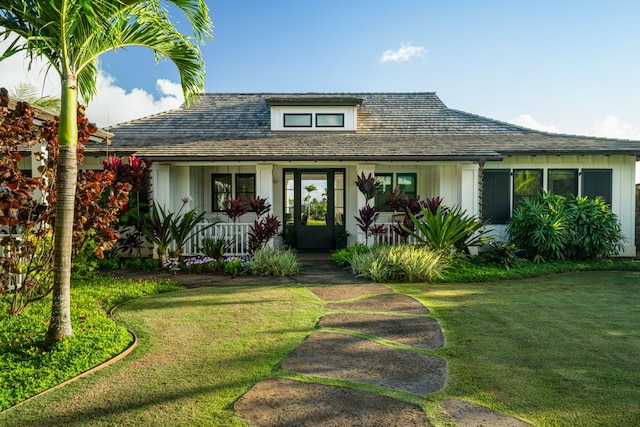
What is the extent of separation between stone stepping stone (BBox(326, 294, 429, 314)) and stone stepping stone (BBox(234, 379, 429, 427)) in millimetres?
2564

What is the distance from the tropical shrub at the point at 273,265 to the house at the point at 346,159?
1.67 meters

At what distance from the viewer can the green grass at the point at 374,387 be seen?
2673 mm

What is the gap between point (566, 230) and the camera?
31.3 ft

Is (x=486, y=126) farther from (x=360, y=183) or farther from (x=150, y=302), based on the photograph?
(x=150, y=302)

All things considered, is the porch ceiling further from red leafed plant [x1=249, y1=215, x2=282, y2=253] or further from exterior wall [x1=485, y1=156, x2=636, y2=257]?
red leafed plant [x1=249, y1=215, x2=282, y2=253]

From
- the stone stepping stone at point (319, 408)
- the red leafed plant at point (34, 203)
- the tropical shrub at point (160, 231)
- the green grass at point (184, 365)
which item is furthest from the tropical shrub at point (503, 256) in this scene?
the red leafed plant at point (34, 203)

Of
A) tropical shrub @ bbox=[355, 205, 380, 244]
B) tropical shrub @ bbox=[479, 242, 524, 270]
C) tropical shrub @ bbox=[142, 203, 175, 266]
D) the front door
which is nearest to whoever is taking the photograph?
tropical shrub @ bbox=[142, 203, 175, 266]

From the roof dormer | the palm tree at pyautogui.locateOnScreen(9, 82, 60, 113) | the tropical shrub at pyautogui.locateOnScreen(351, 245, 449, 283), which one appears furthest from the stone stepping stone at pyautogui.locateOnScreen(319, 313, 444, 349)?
the palm tree at pyautogui.locateOnScreen(9, 82, 60, 113)

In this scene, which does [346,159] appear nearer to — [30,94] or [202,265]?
[202,265]

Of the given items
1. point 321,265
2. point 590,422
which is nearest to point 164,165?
point 321,265

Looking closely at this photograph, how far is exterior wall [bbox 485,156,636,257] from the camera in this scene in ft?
34.7

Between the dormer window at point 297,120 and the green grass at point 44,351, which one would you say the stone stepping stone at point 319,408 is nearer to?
the green grass at point 44,351

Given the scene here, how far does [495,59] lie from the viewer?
31.3 feet

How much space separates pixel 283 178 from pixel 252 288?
18.1 ft
